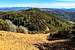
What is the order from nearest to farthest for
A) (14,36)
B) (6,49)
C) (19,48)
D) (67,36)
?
(6,49)
(19,48)
(14,36)
(67,36)

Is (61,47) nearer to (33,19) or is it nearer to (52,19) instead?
(33,19)

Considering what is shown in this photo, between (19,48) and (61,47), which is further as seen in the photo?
(61,47)

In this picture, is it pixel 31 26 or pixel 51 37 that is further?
pixel 31 26

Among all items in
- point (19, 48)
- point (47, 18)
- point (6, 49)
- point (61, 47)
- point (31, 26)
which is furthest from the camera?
point (47, 18)

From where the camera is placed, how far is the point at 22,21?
1884 inches

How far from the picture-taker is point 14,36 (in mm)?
19297

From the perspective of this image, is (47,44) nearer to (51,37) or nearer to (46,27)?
(51,37)

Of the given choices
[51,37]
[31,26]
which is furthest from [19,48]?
[31,26]

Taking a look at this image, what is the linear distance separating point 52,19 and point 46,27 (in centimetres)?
857

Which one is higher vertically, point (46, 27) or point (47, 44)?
point (47, 44)

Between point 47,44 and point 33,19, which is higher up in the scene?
point 47,44

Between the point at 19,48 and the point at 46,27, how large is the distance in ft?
97.5

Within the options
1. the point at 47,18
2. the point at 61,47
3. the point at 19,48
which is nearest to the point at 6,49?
the point at 19,48

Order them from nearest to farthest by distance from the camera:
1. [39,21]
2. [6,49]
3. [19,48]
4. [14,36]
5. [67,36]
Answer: [6,49], [19,48], [14,36], [67,36], [39,21]
